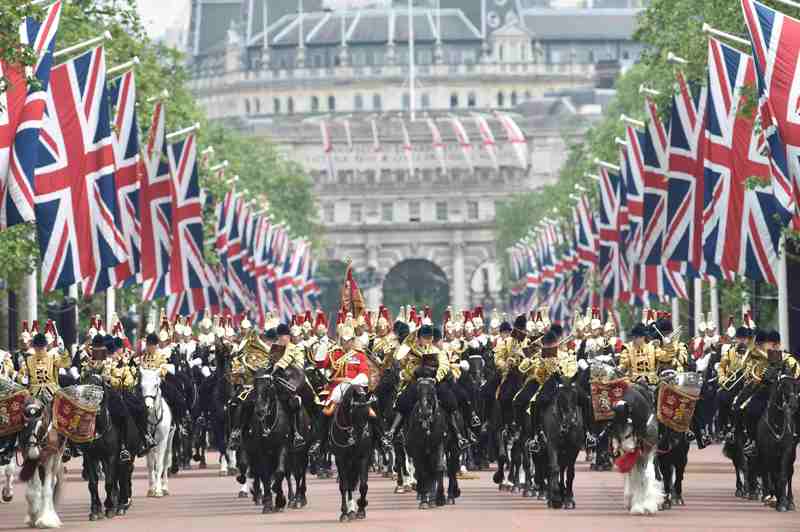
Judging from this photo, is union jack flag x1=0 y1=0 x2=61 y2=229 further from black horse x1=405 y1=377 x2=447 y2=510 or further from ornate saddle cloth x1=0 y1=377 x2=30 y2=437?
black horse x1=405 y1=377 x2=447 y2=510

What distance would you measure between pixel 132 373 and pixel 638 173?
115ft

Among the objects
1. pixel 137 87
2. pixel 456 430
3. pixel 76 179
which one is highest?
pixel 137 87

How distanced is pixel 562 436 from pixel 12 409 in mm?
7059

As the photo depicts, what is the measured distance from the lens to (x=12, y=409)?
113 feet

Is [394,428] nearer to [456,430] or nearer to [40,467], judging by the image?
[456,430]

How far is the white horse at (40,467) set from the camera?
1337 inches

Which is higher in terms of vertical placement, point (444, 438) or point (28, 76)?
point (28, 76)

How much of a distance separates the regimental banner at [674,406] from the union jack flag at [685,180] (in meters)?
19.9

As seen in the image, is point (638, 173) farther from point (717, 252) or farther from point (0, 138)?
point (0, 138)

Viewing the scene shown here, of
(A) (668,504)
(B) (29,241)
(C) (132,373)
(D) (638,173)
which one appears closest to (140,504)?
(C) (132,373)

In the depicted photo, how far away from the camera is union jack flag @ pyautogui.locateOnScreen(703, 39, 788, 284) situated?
4900cm

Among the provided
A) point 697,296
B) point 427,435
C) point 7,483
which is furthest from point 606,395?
point 697,296

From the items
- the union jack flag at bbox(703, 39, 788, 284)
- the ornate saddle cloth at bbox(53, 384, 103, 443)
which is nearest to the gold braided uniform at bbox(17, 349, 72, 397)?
the ornate saddle cloth at bbox(53, 384, 103, 443)

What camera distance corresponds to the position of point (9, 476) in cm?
4019
